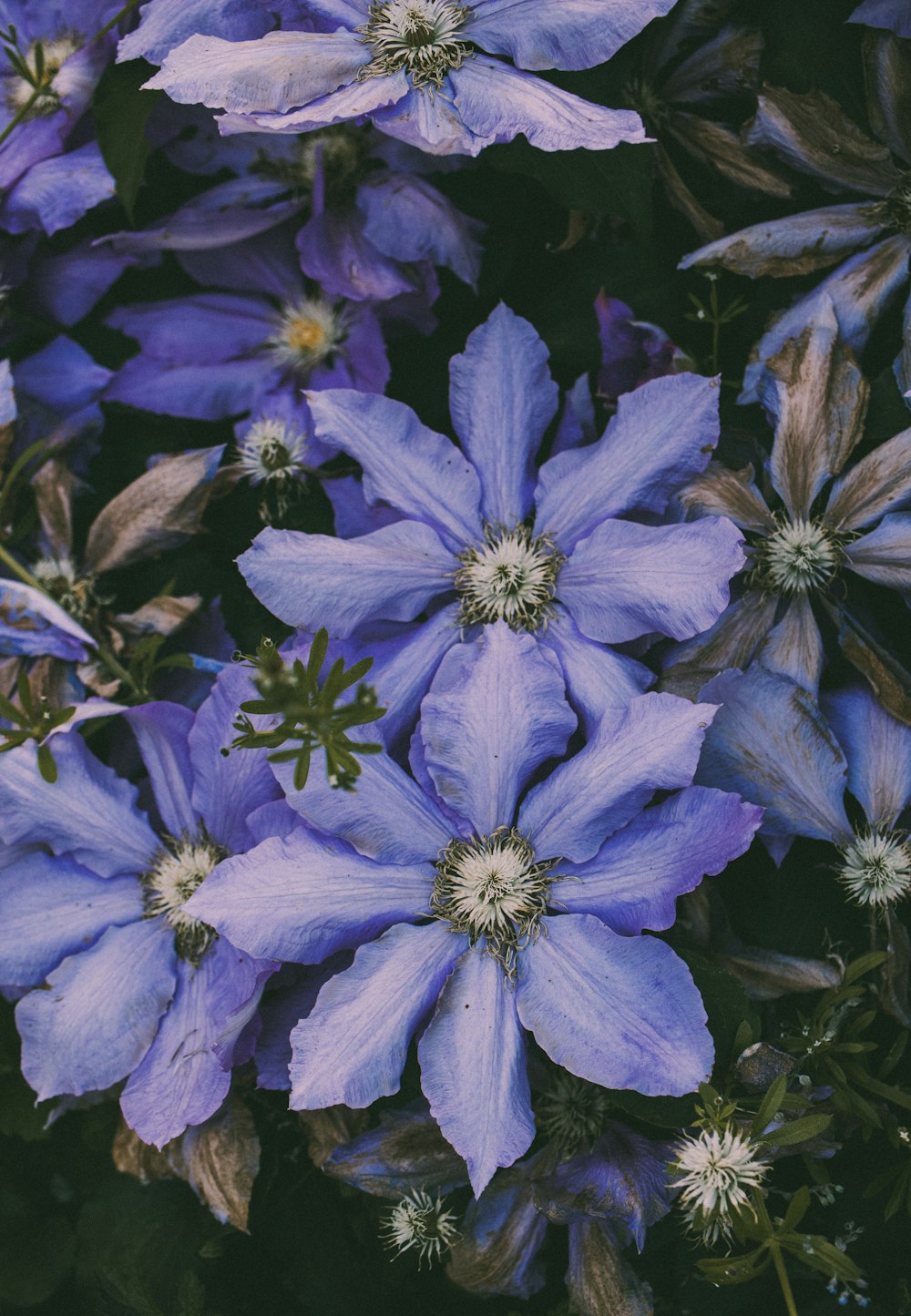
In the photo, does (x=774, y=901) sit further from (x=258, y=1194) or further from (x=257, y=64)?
(x=257, y=64)

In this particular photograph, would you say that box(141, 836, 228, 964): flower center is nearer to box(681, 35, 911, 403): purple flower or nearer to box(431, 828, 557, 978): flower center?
box(431, 828, 557, 978): flower center

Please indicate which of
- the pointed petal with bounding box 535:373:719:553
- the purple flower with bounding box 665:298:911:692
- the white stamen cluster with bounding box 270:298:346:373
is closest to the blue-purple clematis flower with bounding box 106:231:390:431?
the white stamen cluster with bounding box 270:298:346:373

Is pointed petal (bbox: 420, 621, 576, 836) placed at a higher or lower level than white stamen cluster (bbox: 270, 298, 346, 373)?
lower

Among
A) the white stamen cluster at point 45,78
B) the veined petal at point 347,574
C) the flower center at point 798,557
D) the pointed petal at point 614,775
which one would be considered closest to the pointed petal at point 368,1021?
the pointed petal at point 614,775

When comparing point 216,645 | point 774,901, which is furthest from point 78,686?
point 774,901

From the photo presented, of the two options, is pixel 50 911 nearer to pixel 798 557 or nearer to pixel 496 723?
pixel 496 723

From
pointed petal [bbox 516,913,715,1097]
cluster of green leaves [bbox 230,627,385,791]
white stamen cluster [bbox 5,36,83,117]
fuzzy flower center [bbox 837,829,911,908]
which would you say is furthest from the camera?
white stamen cluster [bbox 5,36,83,117]

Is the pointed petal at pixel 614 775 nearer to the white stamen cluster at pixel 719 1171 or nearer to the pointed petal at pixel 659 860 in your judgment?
the pointed petal at pixel 659 860
